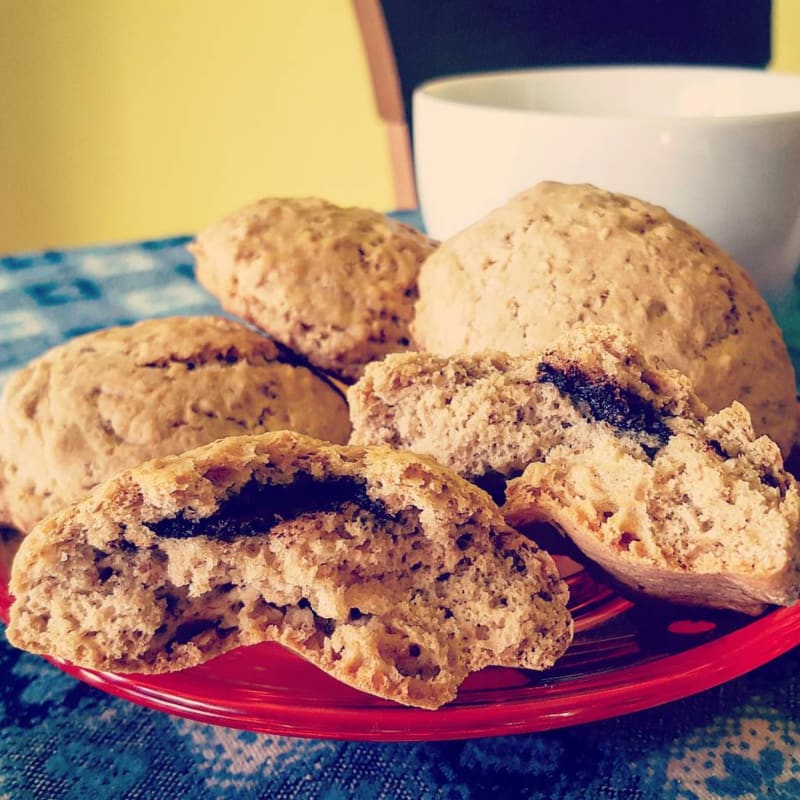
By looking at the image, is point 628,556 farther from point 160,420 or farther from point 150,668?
point 160,420

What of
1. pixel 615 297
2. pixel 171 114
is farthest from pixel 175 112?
pixel 615 297

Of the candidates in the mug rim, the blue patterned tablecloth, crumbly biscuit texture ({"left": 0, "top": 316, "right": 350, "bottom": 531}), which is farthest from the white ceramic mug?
the blue patterned tablecloth

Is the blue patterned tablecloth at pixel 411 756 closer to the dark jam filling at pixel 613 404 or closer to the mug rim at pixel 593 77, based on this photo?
the dark jam filling at pixel 613 404

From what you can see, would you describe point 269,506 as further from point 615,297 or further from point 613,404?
point 615,297

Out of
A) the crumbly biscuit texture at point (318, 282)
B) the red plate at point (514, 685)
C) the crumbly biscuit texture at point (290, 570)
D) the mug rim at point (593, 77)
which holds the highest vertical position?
the mug rim at point (593, 77)

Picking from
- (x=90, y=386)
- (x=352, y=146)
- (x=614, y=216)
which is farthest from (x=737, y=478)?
(x=352, y=146)

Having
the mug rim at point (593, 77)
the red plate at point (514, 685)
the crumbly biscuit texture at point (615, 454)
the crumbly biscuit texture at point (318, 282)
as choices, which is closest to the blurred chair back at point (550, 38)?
the mug rim at point (593, 77)

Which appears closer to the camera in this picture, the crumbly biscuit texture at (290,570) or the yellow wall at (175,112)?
the crumbly biscuit texture at (290,570)
